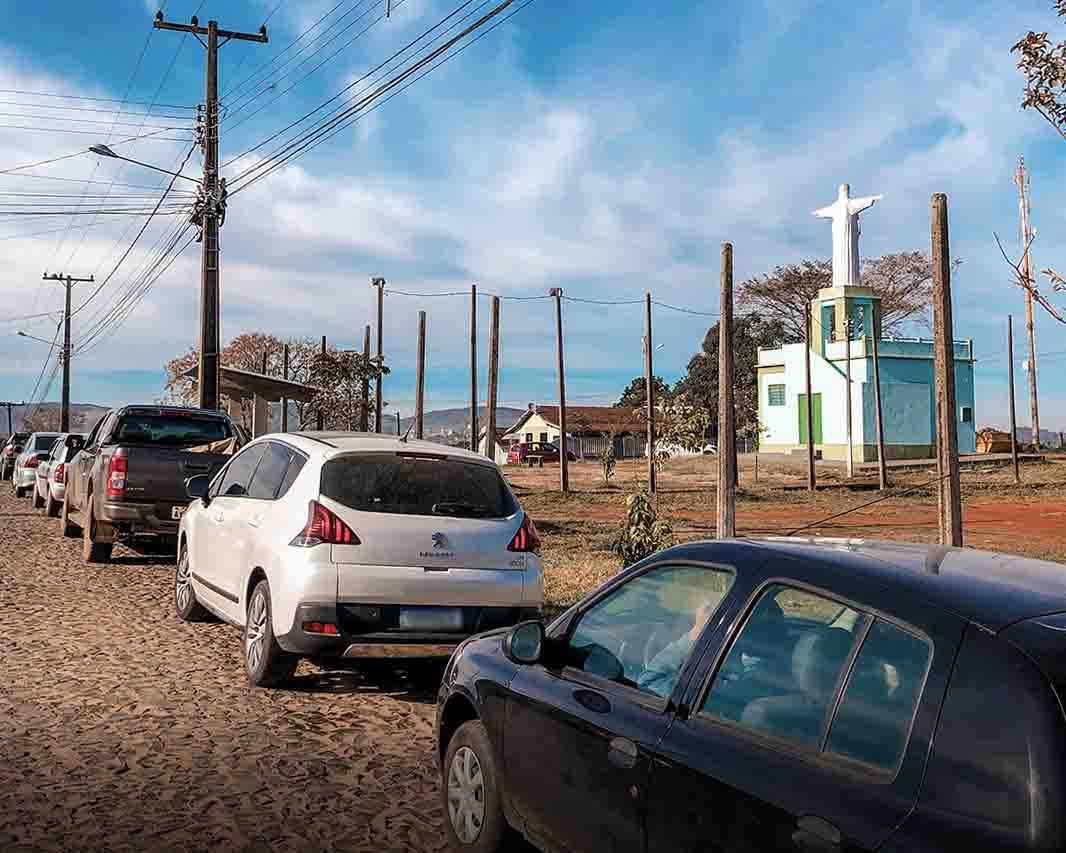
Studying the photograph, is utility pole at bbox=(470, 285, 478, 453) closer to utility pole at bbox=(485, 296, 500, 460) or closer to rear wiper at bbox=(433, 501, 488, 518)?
utility pole at bbox=(485, 296, 500, 460)

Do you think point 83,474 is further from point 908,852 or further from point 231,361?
point 231,361

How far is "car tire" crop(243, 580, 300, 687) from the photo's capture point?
7375mm

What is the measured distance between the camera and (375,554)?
716 cm

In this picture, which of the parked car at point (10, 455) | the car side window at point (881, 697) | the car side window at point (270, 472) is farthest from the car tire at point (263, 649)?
the parked car at point (10, 455)

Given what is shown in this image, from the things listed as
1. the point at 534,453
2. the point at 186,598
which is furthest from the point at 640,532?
the point at 534,453

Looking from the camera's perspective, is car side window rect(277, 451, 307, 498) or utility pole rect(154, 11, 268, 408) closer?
car side window rect(277, 451, 307, 498)

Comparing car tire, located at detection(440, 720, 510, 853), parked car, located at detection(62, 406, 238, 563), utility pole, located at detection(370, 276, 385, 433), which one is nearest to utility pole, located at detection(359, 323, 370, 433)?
utility pole, located at detection(370, 276, 385, 433)

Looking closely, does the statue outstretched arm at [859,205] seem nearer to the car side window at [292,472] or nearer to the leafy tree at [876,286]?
the leafy tree at [876,286]

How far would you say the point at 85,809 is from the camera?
5.10 meters

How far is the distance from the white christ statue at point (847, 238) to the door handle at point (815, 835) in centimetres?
4877

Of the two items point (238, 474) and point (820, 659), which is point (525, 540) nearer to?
point (238, 474)

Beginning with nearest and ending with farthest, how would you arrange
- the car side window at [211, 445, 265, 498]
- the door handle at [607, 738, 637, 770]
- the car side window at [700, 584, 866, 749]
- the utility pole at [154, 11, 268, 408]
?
1. the car side window at [700, 584, 866, 749]
2. the door handle at [607, 738, 637, 770]
3. the car side window at [211, 445, 265, 498]
4. the utility pole at [154, 11, 268, 408]

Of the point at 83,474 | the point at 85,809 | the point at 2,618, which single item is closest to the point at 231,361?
the point at 83,474

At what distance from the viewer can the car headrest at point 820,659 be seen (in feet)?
9.48
